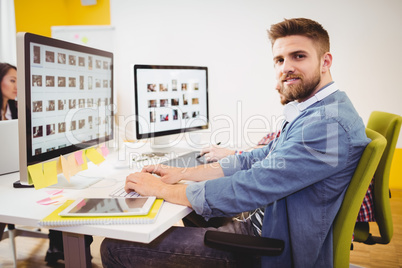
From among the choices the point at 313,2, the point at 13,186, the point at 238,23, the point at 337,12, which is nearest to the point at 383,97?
the point at 337,12

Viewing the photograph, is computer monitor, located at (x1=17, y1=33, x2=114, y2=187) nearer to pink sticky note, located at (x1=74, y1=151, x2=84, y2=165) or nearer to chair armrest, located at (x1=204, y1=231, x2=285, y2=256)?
pink sticky note, located at (x1=74, y1=151, x2=84, y2=165)

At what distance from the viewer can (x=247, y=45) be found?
10.4 feet

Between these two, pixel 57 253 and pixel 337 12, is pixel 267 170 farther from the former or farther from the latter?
pixel 337 12

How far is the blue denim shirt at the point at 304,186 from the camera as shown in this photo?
0.93m

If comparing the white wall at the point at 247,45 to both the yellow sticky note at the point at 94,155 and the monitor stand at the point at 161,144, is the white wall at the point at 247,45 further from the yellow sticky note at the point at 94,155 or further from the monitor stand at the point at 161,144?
the yellow sticky note at the point at 94,155

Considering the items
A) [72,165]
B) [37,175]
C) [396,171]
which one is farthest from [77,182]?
[396,171]

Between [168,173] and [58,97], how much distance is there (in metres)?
0.50

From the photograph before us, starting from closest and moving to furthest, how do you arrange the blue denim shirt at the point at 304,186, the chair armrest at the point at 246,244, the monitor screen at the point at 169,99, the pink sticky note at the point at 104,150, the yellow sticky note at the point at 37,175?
the chair armrest at the point at 246,244 < the blue denim shirt at the point at 304,186 < the yellow sticky note at the point at 37,175 < the pink sticky note at the point at 104,150 < the monitor screen at the point at 169,99

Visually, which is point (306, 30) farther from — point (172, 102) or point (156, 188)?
point (172, 102)

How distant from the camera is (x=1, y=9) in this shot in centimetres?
299

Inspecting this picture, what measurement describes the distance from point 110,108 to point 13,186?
0.55 metres

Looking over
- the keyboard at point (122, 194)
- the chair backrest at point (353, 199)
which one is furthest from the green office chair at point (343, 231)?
the keyboard at point (122, 194)

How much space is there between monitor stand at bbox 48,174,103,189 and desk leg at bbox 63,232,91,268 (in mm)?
250

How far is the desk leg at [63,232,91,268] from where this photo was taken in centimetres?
97
